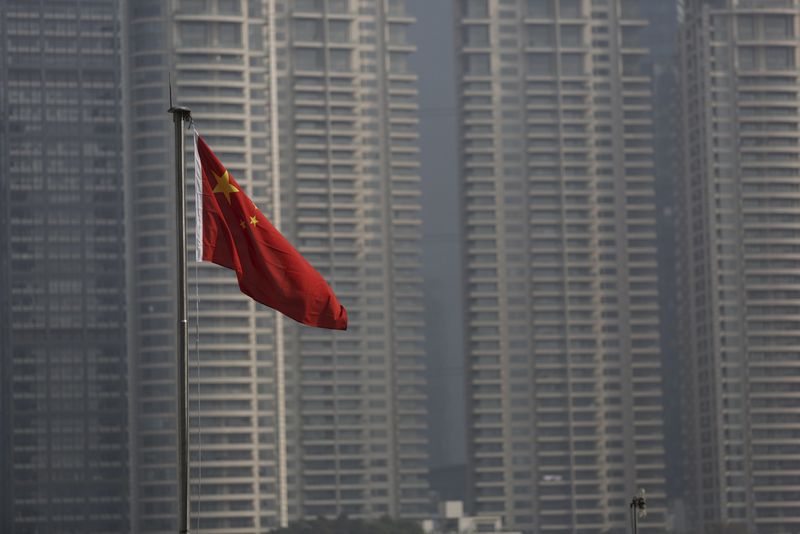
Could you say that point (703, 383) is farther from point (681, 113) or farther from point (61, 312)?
point (61, 312)

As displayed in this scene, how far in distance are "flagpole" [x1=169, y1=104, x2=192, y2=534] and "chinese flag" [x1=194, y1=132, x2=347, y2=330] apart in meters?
0.28

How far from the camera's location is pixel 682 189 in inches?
2281

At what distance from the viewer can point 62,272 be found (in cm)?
5462

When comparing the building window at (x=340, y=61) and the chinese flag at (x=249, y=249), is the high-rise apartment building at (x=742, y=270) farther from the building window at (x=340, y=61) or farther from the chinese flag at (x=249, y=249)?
the chinese flag at (x=249, y=249)

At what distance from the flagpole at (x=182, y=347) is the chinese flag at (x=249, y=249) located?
0.28m

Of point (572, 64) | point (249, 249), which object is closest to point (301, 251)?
point (572, 64)

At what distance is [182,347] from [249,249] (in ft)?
2.33

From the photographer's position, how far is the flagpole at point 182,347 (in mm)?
7195

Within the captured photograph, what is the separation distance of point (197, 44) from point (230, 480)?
51.0 ft

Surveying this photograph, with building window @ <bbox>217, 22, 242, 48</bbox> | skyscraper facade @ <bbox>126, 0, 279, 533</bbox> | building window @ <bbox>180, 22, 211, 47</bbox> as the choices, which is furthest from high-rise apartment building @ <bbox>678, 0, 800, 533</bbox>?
building window @ <bbox>180, 22, 211, 47</bbox>

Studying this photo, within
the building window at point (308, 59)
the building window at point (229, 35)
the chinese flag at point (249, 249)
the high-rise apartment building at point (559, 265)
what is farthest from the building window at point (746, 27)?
the chinese flag at point (249, 249)

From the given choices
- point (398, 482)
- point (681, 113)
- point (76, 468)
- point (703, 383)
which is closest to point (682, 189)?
point (681, 113)

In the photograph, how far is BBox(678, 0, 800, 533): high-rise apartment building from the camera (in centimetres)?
5509

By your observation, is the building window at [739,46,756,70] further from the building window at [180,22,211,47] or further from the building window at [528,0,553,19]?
the building window at [180,22,211,47]
